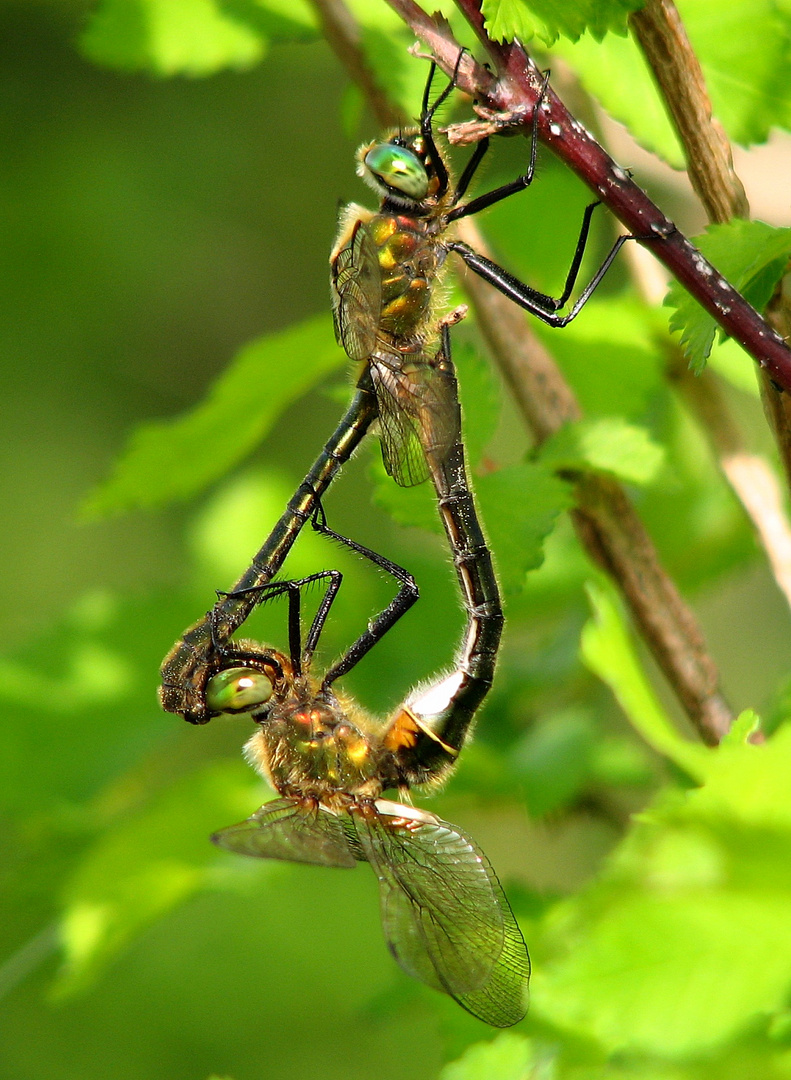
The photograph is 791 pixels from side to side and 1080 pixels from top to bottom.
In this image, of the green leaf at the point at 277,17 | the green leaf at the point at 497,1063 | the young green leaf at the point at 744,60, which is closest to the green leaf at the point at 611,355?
the young green leaf at the point at 744,60

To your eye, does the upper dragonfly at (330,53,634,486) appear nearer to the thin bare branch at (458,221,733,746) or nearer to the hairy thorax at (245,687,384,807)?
the thin bare branch at (458,221,733,746)

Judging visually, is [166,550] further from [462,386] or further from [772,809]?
[772,809]

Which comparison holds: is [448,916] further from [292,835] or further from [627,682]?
[627,682]

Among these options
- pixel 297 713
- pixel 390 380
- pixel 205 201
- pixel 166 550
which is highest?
pixel 205 201

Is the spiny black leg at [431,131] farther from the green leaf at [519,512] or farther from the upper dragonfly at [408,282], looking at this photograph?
the green leaf at [519,512]

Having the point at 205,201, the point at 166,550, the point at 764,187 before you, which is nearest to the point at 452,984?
the point at 764,187

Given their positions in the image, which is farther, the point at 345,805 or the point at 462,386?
the point at 345,805
